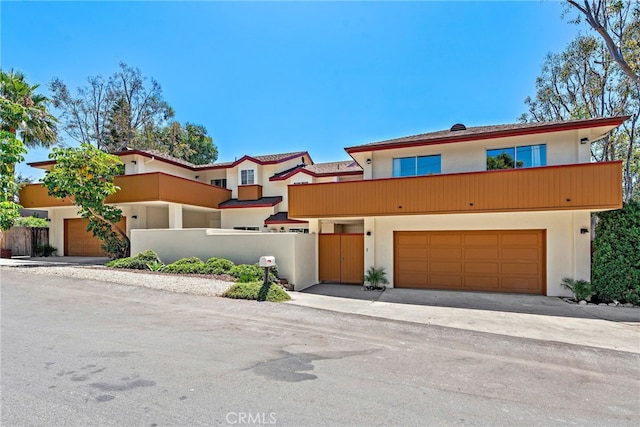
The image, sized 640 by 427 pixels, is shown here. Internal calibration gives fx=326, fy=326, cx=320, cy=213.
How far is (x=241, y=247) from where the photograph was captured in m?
13.6

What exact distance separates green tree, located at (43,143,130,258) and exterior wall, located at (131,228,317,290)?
258 centimetres

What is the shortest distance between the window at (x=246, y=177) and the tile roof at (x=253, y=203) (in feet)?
4.54

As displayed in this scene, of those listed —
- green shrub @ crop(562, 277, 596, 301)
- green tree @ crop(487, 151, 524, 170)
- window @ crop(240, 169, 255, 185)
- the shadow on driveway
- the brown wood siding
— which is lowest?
the shadow on driveway

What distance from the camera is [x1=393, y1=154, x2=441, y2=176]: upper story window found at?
44.5ft

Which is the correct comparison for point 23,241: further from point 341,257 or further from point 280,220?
point 341,257

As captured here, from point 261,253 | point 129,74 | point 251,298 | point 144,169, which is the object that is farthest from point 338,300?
point 129,74

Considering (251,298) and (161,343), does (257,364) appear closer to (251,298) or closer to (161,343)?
(161,343)

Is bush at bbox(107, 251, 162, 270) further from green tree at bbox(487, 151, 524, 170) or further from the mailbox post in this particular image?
green tree at bbox(487, 151, 524, 170)

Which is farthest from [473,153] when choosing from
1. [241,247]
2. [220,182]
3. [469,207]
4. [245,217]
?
[220,182]

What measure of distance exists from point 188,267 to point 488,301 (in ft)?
36.2

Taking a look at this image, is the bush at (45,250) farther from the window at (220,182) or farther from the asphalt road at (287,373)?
the asphalt road at (287,373)

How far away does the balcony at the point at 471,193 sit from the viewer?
33.0 ft

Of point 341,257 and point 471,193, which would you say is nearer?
point 471,193

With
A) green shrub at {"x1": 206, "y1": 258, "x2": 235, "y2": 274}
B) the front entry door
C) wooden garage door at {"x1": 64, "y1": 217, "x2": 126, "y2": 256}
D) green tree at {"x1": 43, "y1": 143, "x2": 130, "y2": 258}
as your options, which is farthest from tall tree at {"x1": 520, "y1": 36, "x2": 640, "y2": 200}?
wooden garage door at {"x1": 64, "y1": 217, "x2": 126, "y2": 256}
